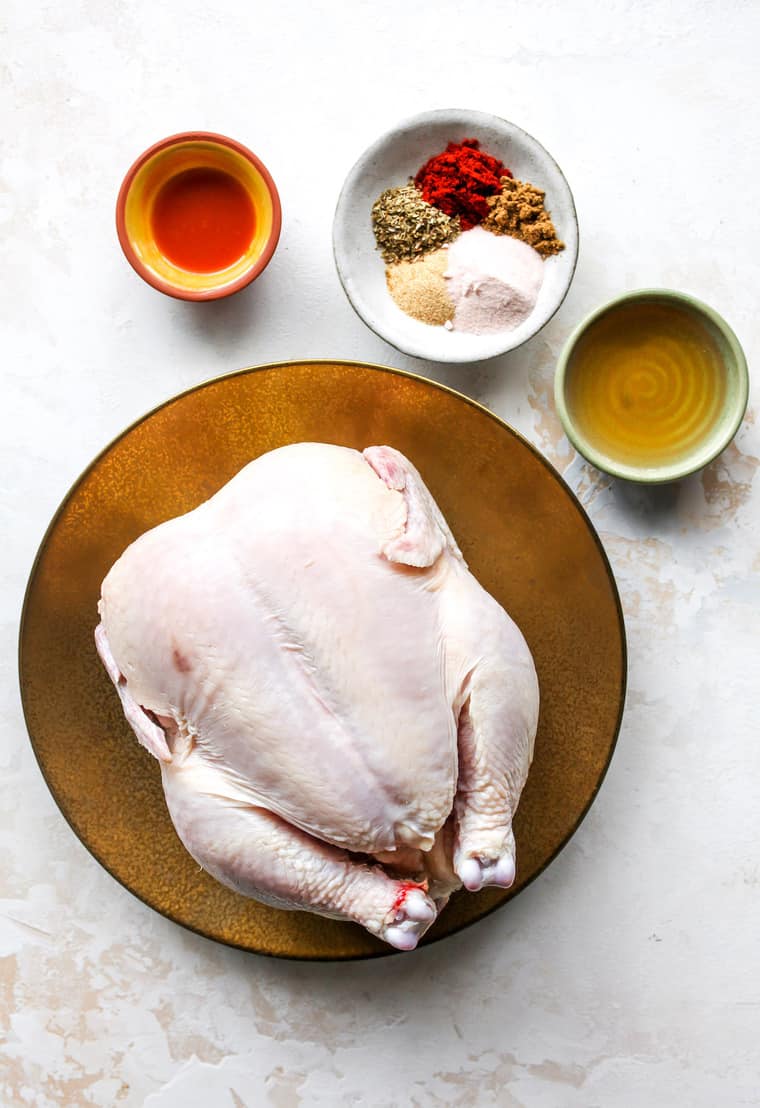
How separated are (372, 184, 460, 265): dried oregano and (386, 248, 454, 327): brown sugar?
0.02 metres

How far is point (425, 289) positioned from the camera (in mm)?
1518

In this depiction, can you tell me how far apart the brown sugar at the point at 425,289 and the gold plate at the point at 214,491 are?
13cm

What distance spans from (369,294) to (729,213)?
0.59 m

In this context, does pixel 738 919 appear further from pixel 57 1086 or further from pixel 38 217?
pixel 38 217

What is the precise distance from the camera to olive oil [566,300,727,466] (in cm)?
153

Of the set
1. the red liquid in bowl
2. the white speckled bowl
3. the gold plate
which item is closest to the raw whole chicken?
the gold plate

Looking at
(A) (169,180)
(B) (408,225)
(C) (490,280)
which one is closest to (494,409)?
(C) (490,280)

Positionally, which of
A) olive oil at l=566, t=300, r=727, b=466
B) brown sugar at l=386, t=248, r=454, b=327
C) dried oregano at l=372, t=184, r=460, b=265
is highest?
dried oregano at l=372, t=184, r=460, b=265

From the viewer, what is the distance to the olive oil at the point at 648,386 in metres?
1.53

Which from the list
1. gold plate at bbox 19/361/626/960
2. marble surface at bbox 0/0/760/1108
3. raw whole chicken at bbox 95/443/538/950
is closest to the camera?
raw whole chicken at bbox 95/443/538/950

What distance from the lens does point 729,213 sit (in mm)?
1600

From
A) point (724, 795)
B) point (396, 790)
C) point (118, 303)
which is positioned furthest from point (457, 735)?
point (118, 303)

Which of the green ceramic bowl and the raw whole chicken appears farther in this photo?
the green ceramic bowl

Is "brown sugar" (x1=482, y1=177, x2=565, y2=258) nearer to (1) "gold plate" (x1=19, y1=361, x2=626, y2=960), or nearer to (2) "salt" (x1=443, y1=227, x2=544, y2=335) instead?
(2) "salt" (x1=443, y1=227, x2=544, y2=335)
